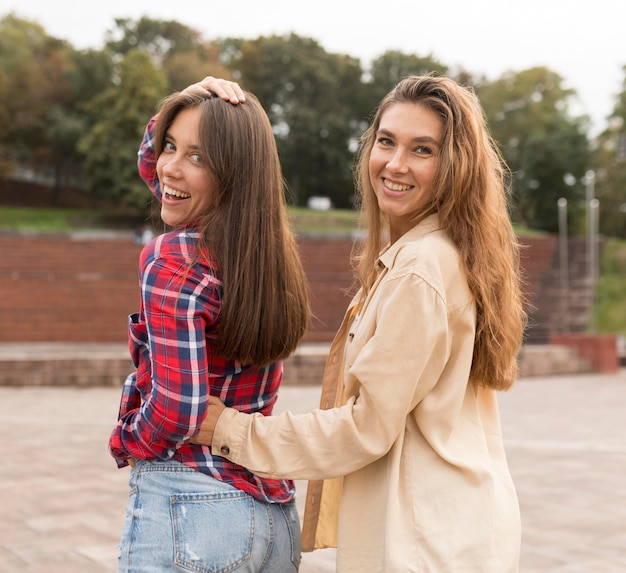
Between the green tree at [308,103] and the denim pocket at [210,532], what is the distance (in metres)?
42.5

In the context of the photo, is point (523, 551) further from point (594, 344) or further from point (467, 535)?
point (594, 344)

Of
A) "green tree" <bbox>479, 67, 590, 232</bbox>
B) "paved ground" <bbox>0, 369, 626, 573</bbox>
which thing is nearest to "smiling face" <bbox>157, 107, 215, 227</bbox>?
"paved ground" <bbox>0, 369, 626, 573</bbox>

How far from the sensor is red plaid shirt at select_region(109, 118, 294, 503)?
4.97 ft

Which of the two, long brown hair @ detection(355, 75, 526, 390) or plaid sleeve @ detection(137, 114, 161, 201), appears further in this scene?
plaid sleeve @ detection(137, 114, 161, 201)

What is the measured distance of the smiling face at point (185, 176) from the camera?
168cm

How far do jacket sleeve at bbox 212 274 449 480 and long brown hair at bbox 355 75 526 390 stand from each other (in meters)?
0.14

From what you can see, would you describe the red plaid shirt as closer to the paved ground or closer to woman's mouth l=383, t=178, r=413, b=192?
woman's mouth l=383, t=178, r=413, b=192

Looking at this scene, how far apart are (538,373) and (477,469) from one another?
41.2 ft

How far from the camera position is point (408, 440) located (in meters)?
1.62

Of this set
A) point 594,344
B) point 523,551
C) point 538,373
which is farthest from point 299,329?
point 594,344

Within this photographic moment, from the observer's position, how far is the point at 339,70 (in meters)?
45.8

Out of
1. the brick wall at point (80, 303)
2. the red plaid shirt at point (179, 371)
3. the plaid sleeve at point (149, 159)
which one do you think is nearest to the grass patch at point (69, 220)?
the brick wall at point (80, 303)

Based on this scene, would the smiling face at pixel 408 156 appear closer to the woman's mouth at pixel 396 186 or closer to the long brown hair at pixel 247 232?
the woman's mouth at pixel 396 186

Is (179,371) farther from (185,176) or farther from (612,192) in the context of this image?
(612,192)
